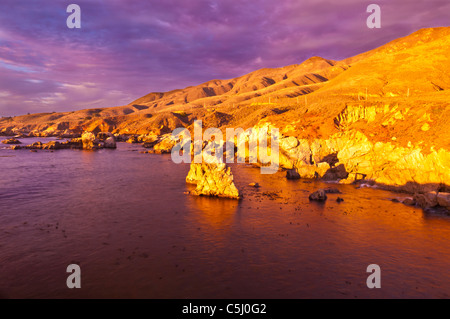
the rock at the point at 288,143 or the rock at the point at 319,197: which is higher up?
the rock at the point at 288,143

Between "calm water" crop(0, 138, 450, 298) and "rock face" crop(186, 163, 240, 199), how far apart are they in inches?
81.0

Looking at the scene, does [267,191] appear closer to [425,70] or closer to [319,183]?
[319,183]

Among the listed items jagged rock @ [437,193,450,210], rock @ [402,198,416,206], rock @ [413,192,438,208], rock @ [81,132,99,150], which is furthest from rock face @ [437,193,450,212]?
rock @ [81,132,99,150]

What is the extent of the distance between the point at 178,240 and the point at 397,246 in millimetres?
22765

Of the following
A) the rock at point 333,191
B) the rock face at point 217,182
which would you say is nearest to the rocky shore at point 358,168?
the rock face at point 217,182

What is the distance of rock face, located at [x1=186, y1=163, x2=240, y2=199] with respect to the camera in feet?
143

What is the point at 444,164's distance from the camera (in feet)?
142

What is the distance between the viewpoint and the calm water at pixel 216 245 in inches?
789

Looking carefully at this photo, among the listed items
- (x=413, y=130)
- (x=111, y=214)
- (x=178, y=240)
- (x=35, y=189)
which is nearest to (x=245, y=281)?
(x=178, y=240)

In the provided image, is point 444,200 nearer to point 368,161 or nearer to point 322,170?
point 368,161

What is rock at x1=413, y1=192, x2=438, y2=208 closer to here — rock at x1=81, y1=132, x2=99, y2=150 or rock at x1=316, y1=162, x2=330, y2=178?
rock at x1=316, y1=162, x2=330, y2=178

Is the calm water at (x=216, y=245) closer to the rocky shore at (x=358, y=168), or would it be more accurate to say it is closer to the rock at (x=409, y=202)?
the rock at (x=409, y=202)

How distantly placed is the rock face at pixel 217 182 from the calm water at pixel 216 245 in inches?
81.0

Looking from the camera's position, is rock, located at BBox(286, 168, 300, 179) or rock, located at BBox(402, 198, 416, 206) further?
rock, located at BBox(286, 168, 300, 179)
